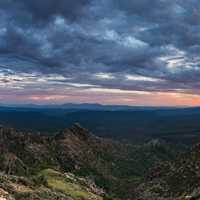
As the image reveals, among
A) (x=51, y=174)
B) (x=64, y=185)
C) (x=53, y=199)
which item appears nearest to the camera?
(x=53, y=199)

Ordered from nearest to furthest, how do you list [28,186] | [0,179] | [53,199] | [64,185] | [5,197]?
[5,197] < [0,179] < [53,199] < [28,186] < [64,185]

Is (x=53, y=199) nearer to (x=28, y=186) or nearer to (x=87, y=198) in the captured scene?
(x=28, y=186)

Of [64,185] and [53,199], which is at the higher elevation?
[53,199]

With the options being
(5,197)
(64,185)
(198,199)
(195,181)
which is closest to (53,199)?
(5,197)

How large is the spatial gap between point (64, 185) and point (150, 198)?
49.6 meters

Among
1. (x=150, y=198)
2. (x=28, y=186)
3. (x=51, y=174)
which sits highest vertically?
(x=28, y=186)

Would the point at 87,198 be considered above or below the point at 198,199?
below

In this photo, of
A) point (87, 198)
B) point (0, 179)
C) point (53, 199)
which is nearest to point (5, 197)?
point (0, 179)

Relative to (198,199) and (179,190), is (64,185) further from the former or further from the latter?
(198,199)

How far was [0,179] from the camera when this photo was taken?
281 feet

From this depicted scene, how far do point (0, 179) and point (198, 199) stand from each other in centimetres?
4273

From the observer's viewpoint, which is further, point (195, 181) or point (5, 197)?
point (195, 181)

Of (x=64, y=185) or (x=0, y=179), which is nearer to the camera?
(x=0, y=179)

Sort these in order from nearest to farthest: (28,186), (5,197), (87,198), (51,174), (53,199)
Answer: (5,197), (53,199), (28,186), (87,198), (51,174)
